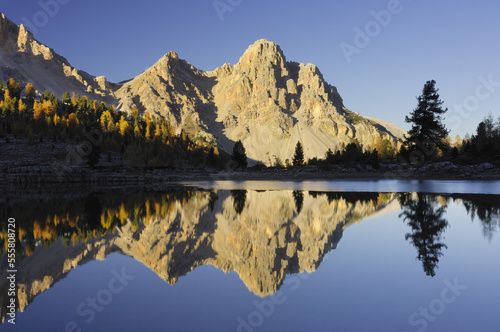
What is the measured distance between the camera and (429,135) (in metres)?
64.8

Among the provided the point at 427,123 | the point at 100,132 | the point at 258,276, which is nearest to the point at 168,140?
the point at 100,132

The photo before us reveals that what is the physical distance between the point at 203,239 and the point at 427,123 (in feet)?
213

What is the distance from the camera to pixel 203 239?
11.8m

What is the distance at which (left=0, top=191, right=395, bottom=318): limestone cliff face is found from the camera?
26.0 ft

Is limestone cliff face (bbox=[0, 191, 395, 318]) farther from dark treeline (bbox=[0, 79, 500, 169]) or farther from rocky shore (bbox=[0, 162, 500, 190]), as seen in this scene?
dark treeline (bbox=[0, 79, 500, 169])

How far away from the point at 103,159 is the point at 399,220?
111815mm

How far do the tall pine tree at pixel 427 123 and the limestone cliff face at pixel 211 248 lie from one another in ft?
187

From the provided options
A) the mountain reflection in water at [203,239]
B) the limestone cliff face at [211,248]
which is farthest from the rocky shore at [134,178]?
the limestone cliff face at [211,248]

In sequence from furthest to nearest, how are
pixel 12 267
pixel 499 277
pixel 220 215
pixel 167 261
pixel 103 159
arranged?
1. pixel 103 159
2. pixel 220 215
3. pixel 167 261
4. pixel 12 267
5. pixel 499 277

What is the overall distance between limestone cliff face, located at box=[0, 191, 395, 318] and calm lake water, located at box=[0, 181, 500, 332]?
0.17 feet

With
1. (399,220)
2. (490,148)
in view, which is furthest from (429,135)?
(399,220)

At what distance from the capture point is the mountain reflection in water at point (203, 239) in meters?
8.26

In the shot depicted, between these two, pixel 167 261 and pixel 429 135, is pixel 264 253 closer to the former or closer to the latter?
pixel 167 261

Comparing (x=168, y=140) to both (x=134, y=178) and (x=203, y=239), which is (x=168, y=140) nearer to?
(x=134, y=178)
